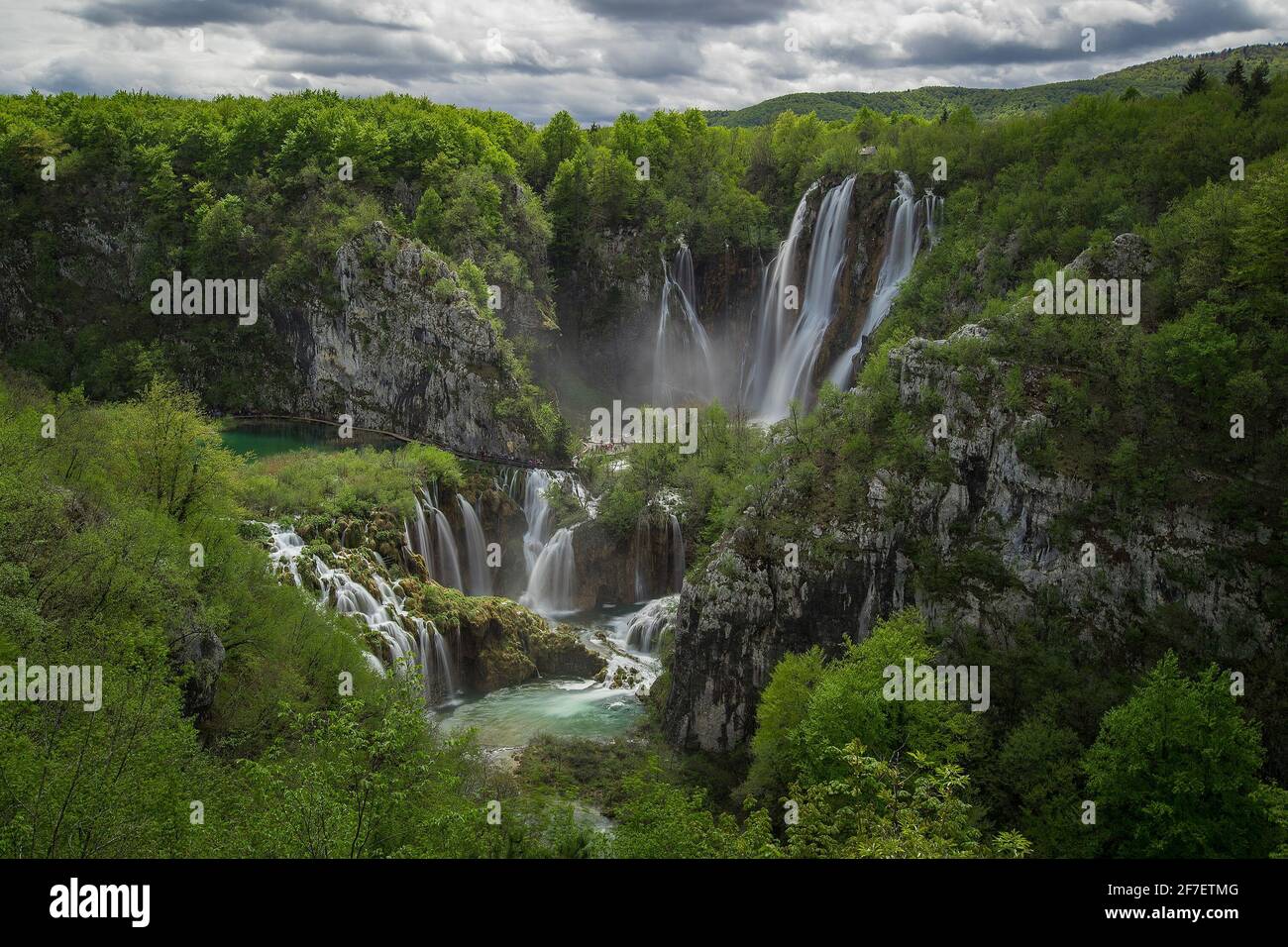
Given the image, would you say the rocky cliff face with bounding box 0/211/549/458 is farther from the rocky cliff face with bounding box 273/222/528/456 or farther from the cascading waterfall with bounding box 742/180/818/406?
the cascading waterfall with bounding box 742/180/818/406

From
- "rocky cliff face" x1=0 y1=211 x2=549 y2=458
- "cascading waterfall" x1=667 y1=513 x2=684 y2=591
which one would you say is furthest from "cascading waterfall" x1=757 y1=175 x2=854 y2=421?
"rocky cliff face" x1=0 y1=211 x2=549 y2=458

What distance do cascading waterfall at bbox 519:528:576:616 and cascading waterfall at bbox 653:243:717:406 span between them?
25478 mm

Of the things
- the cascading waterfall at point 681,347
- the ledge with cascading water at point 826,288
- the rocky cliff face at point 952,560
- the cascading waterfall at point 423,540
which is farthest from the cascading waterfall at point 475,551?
the cascading waterfall at point 681,347

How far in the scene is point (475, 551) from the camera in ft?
161

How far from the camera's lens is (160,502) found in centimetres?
2947

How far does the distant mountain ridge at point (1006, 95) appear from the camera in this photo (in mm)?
103875

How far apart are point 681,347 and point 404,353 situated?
71.9 ft

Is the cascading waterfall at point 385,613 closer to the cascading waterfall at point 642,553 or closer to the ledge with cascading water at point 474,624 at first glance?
the ledge with cascading water at point 474,624

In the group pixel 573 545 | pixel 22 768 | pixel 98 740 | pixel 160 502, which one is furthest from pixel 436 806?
pixel 573 545

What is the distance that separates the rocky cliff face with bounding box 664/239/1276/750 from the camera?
29094 millimetres

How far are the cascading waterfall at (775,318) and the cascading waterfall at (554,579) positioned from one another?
2090cm

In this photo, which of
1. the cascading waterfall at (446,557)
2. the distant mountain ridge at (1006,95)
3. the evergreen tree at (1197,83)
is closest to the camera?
the cascading waterfall at (446,557)

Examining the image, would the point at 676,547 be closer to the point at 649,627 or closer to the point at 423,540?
the point at 649,627

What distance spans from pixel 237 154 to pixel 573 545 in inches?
1975
